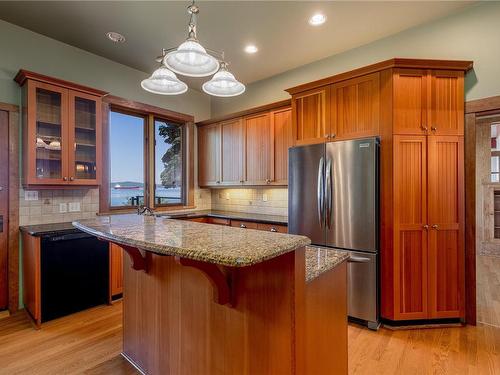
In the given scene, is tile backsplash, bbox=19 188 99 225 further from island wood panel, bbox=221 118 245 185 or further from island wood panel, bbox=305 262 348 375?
island wood panel, bbox=305 262 348 375

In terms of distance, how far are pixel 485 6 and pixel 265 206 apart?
10.8 ft

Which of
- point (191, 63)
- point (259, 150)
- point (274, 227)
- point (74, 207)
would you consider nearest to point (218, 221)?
point (274, 227)

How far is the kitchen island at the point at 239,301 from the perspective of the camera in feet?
3.61

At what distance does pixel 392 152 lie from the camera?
8.54 ft

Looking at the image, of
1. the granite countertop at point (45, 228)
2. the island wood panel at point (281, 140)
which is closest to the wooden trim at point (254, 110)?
the island wood panel at point (281, 140)

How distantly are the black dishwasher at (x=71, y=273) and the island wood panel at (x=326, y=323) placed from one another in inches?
103

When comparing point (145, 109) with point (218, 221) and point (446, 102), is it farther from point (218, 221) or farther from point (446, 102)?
point (446, 102)

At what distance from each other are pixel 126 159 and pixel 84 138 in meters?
0.76

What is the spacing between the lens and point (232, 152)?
4.35m

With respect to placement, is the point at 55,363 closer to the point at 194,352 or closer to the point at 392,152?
the point at 194,352

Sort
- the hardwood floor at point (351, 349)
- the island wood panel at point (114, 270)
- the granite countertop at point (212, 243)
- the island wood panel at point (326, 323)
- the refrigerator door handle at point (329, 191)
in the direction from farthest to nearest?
the island wood panel at point (114, 270), the refrigerator door handle at point (329, 191), the hardwood floor at point (351, 349), the island wood panel at point (326, 323), the granite countertop at point (212, 243)

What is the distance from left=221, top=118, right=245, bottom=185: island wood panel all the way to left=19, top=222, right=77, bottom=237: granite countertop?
7.31 feet

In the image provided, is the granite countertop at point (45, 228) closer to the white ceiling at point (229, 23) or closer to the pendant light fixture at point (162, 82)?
the pendant light fixture at point (162, 82)

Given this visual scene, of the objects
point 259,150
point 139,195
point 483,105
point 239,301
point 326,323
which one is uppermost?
point 483,105
